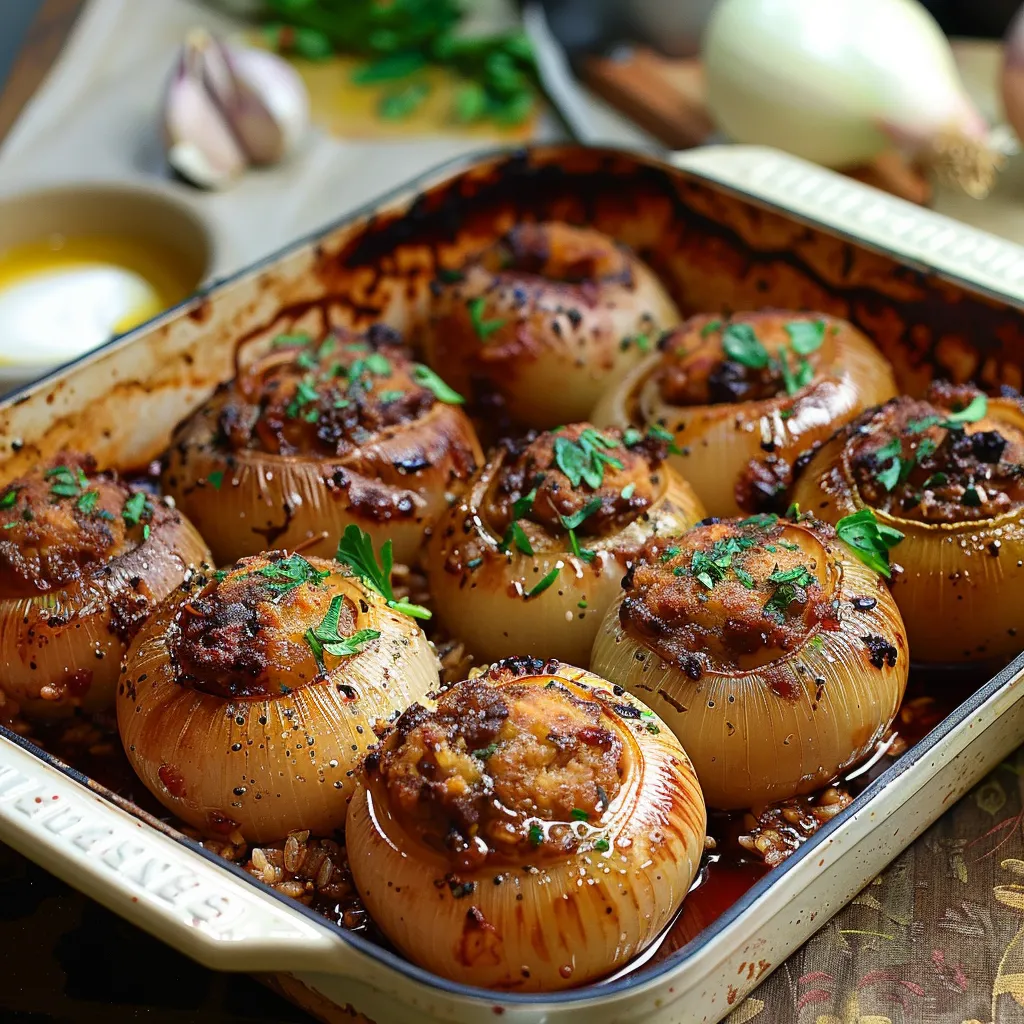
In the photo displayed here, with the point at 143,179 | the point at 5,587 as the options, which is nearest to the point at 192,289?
the point at 143,179

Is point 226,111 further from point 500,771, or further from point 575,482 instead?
point 500,771

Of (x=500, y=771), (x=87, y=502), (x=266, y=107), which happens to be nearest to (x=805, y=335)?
(x=500, y=771)

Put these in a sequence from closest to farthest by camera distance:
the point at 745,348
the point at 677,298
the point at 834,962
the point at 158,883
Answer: the point at 158,883 → the point at 834,962 → the point at 745,348 → the point at 677,298

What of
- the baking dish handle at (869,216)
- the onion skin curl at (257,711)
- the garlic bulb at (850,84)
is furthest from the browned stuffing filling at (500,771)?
the garlic bulb at (850,84)

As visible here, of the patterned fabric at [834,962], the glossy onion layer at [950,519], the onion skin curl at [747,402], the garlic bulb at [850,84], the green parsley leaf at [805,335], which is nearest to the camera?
the patterned fabric at [834,962]

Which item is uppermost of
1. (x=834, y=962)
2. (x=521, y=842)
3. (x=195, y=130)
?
(x=195, y=130)

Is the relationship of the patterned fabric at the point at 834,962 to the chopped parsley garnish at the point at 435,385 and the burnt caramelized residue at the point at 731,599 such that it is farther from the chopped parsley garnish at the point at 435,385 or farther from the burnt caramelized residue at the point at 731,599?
the chopped parsley garnish at the point at 435,385

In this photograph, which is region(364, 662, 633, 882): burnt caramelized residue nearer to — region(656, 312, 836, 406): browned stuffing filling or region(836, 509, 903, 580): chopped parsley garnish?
region(836, 509, 903, 580): chopped parsley garnish
